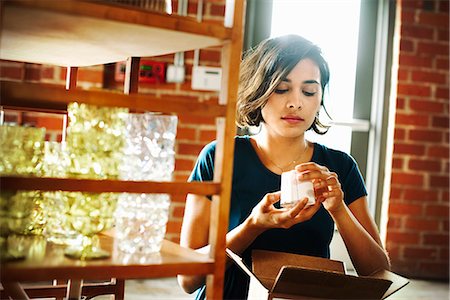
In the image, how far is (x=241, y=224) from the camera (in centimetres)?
128

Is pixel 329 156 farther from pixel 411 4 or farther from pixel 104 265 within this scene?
pixel 411 4

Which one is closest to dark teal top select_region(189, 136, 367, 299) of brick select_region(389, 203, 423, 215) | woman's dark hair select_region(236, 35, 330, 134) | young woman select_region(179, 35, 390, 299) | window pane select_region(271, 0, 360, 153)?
young woman select_region(179, 35, 390, 299)

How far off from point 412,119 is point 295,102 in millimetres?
2224

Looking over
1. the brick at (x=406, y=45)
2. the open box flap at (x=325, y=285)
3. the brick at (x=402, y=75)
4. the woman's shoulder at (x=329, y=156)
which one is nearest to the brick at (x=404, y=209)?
the brick at (x=402, y=75)

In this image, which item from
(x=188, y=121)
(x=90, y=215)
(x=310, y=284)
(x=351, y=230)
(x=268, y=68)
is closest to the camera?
(x=90, y=215)

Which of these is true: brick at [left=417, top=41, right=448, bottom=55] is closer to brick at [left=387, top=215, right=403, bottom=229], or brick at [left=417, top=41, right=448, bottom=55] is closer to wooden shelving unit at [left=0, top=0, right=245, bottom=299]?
brick at [left=387, top=215, right=403, bottom=229]

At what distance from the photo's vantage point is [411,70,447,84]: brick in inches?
137

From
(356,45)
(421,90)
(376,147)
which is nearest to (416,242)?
(376,147)

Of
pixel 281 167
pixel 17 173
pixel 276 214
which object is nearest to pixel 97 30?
pixel 17 173

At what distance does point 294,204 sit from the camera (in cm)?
117

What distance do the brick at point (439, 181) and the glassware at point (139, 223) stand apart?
9.47 feet

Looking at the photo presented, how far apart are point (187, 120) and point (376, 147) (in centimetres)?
110

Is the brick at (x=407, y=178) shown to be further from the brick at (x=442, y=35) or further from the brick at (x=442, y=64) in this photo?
the brick at (x=442, y=35)

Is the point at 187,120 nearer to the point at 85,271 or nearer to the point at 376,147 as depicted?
the point at 376,147
